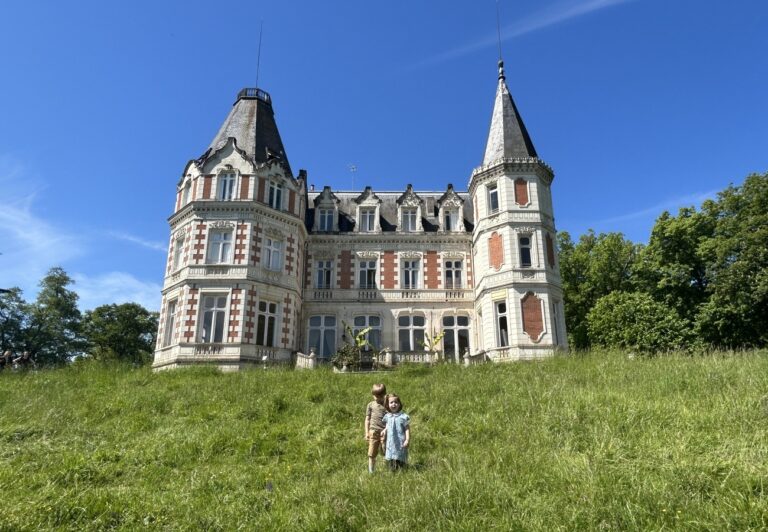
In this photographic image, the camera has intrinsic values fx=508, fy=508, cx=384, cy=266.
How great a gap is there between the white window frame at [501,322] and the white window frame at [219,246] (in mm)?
13654

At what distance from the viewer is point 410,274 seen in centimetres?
2973

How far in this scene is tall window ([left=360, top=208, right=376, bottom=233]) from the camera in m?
31.0

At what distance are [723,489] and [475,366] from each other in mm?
14212

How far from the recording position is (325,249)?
1188 inches

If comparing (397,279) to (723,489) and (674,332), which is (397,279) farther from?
(723,489)

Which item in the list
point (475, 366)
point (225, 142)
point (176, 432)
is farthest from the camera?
point (225, 142)

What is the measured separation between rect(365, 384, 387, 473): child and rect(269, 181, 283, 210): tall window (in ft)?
62.3

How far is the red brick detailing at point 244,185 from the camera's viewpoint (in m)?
26.1

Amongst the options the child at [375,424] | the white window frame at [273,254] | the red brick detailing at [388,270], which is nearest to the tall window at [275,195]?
Answer: the white window frame at [273,254]

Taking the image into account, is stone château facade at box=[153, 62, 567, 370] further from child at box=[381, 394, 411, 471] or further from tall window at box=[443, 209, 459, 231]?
child at box=[381, 394, 411, 471]

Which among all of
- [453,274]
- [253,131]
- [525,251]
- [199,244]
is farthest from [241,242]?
[525,251]

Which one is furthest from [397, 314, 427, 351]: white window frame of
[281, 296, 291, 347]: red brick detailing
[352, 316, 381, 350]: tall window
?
[281, 296, 291, 347]: red brick detailing

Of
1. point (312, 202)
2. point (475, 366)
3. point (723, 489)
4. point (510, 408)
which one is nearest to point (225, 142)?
point (312, 202)

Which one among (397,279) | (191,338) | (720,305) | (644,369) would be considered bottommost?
(644,369)
